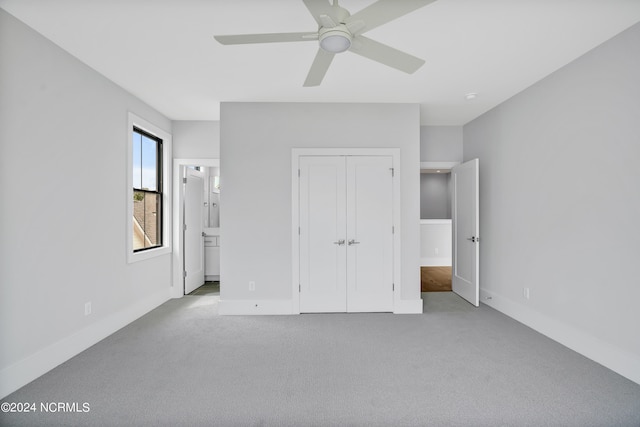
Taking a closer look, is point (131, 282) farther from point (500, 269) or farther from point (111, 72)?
point (500, 269)

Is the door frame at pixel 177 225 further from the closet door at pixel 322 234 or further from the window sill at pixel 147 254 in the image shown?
the closet door at pixel 322 234

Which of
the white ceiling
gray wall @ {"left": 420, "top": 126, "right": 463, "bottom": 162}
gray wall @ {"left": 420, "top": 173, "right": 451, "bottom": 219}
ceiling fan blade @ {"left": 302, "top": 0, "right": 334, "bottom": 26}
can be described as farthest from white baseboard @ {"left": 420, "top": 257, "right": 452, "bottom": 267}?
ceiling fan blade @ {"left": 302, "top": 0, "right": 334, "bottom": 26}

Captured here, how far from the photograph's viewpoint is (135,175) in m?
3.70

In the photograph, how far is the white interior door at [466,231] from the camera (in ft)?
12.6

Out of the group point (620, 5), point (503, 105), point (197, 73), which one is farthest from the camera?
point (503, 105)

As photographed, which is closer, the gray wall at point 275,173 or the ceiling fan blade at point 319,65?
the ceiling fan blade at point 319,65

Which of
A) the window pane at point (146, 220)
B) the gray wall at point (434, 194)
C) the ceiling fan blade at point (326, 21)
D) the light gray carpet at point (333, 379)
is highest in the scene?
the ceiling fan blade at point (326, 21)

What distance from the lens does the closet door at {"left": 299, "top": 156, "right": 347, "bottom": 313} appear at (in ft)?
12.0

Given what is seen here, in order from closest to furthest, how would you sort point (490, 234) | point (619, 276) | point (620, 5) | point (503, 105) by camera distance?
1. point (620, 5)
2. point (619, 276)
3. point (503, 105)
4. point (490, 234)

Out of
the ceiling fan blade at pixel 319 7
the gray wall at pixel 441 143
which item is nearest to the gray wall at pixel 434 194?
the gray wall at pixel 441 143

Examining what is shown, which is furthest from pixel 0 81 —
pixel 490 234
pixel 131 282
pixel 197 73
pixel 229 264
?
pixel 490 234

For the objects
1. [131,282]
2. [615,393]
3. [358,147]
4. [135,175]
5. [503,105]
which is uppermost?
[503,105]

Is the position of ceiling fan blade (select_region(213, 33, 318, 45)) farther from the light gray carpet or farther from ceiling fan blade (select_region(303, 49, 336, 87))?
the light gray carpet

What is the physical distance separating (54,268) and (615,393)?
4305 mm
